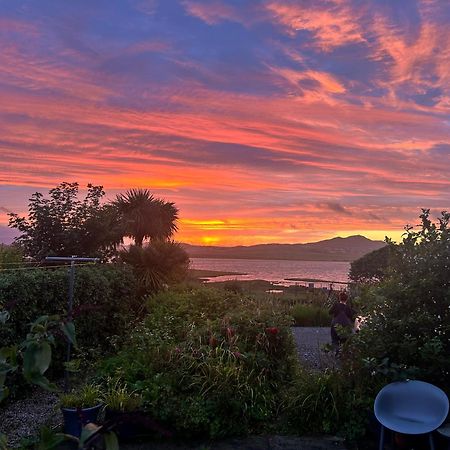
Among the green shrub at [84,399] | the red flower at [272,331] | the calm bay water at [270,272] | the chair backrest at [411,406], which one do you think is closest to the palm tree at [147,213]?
the calm bay water at [270,272]

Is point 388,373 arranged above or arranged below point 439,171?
below

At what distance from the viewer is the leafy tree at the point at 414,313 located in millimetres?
5427

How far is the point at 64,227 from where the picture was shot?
13.6 meters

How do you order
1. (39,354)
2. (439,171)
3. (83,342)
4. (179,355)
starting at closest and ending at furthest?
(39,354)
(179,355)
(83,342)
(439,171)

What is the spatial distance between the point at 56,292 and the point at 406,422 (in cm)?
512

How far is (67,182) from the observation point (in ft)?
46.8

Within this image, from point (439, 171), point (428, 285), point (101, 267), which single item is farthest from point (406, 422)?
point (439, 171)

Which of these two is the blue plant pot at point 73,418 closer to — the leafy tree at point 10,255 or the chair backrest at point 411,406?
the chair backrest at point 411,406

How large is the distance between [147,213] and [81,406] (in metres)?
15.2

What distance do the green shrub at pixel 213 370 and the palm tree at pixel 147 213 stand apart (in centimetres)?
1213

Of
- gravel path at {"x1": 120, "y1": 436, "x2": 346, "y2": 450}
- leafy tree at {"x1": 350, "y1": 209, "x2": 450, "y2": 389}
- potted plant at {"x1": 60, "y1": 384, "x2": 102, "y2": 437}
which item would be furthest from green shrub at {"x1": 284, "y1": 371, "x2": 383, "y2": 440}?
potted plant at {"x1": 60, "y1": 384, "x2": 102, "y2": 437}

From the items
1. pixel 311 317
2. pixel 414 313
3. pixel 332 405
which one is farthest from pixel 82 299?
pixel 311 317

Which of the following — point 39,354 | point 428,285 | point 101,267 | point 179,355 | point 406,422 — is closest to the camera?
point 39,354

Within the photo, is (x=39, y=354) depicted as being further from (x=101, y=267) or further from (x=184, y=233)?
(x=184, y=233)
